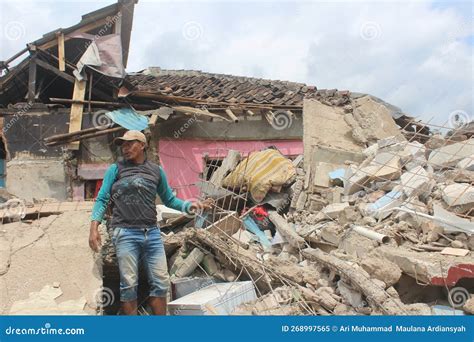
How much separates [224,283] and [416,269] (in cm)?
181

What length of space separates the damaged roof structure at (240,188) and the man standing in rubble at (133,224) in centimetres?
31

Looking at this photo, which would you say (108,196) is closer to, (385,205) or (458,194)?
(385,205)

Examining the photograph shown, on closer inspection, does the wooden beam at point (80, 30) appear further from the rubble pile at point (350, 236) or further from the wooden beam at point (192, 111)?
the rubble pile at point (350, 236)

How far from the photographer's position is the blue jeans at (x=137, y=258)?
383 cm

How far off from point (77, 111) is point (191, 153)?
2.40 meters

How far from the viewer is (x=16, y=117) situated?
924 cm

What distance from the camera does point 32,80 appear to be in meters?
9.30

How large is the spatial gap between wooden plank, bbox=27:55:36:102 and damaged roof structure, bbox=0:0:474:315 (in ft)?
0.14

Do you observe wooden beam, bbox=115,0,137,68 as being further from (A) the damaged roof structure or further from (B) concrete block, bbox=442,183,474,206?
(B) concrete block, bbox=442,183,474,206

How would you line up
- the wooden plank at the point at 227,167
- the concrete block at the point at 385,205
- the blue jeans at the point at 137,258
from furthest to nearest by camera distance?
the wooden plank at the point at 227,167 < the concrete block at the point at 385,205 < the blue jeans at the point at 137,258

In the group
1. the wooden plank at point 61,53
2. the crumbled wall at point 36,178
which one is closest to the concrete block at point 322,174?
the crumbled wall at point 36,178

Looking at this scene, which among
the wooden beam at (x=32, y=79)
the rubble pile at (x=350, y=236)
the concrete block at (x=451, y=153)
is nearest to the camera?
the rubble pile at (x=350, y=236)

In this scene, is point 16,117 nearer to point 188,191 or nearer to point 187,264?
point 188,191

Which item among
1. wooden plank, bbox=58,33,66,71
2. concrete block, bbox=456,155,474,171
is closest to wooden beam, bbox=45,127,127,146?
wooden plank, bbox=58,33,66,71
